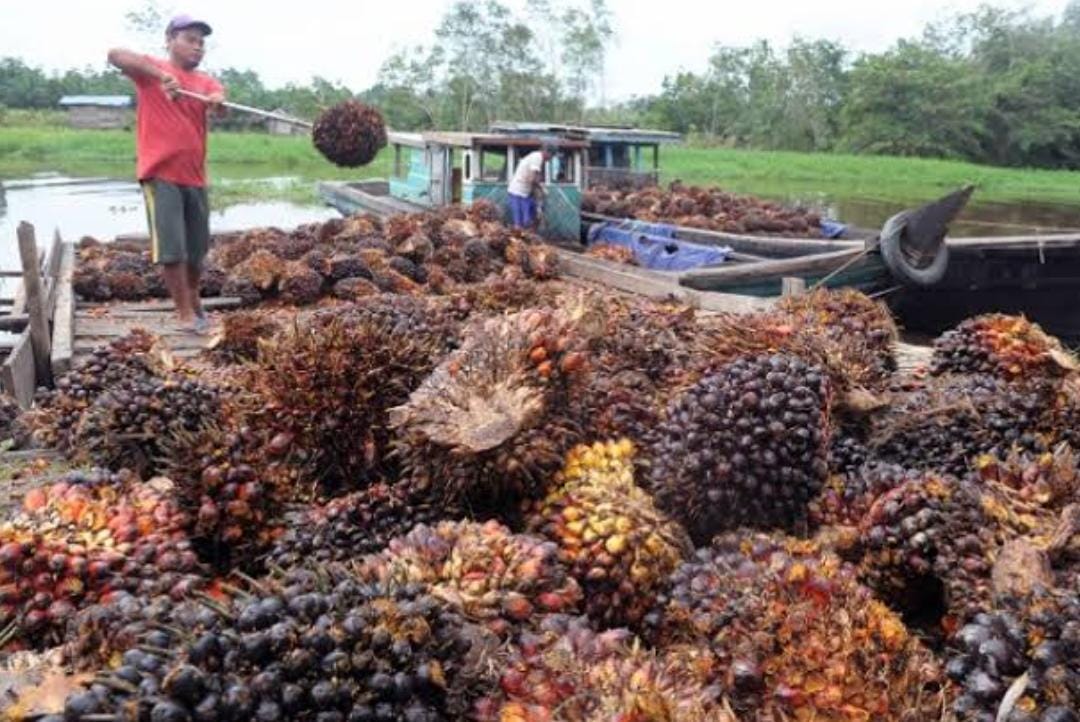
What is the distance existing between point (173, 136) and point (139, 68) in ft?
1.54

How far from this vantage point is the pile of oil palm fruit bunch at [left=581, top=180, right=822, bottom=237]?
626 inches

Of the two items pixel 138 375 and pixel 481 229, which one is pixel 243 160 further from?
pixel 138 375

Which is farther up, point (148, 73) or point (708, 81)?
point (708, 81)

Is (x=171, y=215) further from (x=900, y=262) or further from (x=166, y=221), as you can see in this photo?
(x=900, y=262)

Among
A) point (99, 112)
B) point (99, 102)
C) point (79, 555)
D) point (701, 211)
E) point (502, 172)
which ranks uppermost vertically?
point (99, 102)

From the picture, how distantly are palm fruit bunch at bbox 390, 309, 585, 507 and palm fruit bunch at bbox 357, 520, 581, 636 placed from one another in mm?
232

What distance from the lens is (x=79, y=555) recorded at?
220 centimetres

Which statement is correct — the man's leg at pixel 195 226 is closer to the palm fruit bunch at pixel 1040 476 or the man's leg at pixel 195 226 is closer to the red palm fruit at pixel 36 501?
the red palm fruit at pixel 36 501

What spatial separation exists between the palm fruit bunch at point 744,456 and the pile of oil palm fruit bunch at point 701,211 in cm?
1314

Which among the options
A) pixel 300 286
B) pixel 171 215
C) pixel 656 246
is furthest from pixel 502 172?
pixel 171 215

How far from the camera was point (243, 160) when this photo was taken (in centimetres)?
4922

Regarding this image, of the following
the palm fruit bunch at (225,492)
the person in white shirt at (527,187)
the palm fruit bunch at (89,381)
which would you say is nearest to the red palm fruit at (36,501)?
the palm fruit bunch at (225,492)

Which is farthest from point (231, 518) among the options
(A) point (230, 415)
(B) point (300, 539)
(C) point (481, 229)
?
(C) point (481, 229)

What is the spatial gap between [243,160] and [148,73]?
45.3 meters
